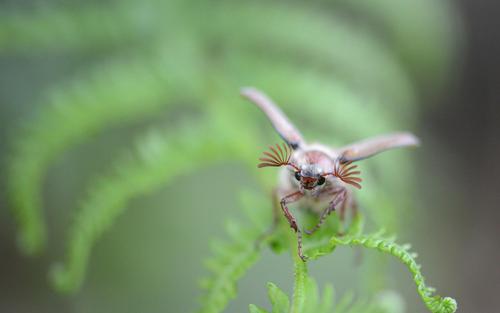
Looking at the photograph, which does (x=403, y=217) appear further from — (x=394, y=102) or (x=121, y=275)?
(x=121, y=275)

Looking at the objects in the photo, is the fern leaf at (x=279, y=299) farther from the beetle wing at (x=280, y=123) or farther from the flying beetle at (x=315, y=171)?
the beetle wing at (x=280, y=123)

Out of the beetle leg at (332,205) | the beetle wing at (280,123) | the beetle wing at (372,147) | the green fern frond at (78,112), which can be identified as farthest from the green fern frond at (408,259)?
the green fern frond at (78,112)

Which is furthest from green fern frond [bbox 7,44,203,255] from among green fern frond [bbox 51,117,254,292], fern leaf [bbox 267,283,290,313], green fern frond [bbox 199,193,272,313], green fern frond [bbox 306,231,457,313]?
green fern frond [bbox 306,231,457,313]

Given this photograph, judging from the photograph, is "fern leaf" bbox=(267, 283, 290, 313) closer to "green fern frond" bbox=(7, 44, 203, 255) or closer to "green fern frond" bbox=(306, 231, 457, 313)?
"green fern frond" bbox=(306, 231, 457, 313)

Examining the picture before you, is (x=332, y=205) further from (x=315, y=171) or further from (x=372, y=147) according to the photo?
(x=372, y=147)

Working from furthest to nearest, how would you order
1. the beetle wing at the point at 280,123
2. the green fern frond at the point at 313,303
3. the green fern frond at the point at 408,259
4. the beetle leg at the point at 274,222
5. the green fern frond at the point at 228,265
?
the beetle wing at the point at 280,123 → the beetle leg at the point at 274,222 → the green fern frond at the point at 228,265 → the green fern frond at the point at 313,303 → the green fern frond at the point at 408,259

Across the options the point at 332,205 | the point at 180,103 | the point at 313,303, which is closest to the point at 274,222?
the point at 332,205

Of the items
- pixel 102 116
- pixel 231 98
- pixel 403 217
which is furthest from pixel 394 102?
pixel 102 116
